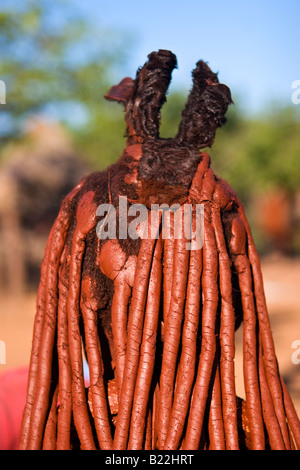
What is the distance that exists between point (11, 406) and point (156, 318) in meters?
2.04

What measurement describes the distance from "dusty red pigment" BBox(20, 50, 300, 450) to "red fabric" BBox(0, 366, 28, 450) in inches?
60.9

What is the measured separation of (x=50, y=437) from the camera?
160 centimetres

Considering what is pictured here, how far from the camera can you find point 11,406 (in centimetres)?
311

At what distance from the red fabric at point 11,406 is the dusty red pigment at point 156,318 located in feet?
5.08

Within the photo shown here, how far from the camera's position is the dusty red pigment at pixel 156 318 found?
59.0 inches

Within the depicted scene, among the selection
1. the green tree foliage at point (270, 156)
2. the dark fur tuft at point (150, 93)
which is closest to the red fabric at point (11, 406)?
the dark fur tuft at point (150, 93)

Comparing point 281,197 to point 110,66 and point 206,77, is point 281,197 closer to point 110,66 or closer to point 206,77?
point 110,66

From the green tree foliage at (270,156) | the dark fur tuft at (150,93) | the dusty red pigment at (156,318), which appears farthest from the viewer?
the green tree foliage at (270,156)

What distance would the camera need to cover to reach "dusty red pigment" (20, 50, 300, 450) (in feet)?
4.91

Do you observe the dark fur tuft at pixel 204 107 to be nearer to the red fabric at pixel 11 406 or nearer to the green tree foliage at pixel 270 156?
the red fabric at pixel 11 406

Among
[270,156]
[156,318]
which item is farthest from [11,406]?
[270,156]

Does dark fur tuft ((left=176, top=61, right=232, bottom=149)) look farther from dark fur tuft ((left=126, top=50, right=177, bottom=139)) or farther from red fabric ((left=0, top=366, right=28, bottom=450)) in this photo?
red fabric ((left=0, top=366, right=28, bottom=450))

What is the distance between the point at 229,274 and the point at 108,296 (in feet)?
1.44

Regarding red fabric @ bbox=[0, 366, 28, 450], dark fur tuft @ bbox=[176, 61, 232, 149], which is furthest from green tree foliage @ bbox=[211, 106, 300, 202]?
dark fur tuft @ bbox=[176, 61, 232, 149]
